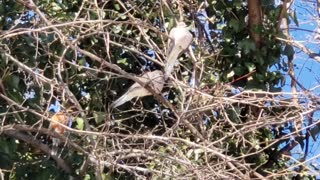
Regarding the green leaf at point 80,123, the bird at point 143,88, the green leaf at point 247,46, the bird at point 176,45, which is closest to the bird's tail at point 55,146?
the green leaf at point 80,123

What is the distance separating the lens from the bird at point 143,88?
5.22 m

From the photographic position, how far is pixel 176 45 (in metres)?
5.76

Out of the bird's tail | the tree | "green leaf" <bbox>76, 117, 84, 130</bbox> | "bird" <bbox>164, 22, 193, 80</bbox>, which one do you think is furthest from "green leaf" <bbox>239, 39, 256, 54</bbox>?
the bird's tail

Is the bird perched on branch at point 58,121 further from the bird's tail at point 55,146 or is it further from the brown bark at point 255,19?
the brown bark at point 255,19

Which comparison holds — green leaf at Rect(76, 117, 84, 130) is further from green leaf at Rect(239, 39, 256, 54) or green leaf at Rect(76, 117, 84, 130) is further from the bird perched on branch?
green leaf at Rect(239, 39, 256, 54)

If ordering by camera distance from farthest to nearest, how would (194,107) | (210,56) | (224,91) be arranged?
(210,56) < (224,91) < (194,107)

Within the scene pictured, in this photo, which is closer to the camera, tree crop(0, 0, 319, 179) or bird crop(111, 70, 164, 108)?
tree crop(0, 0, 319, 179)

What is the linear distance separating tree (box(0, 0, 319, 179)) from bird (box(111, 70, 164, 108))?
0.17ft

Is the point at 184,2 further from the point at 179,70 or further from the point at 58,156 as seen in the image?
the point at 58,156

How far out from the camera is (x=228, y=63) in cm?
662

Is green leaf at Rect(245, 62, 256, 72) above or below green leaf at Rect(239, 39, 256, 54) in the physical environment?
below

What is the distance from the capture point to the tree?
4.94 metres

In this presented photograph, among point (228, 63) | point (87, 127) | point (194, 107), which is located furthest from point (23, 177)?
point (228, 63)

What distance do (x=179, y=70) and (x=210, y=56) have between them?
10.5 inches
